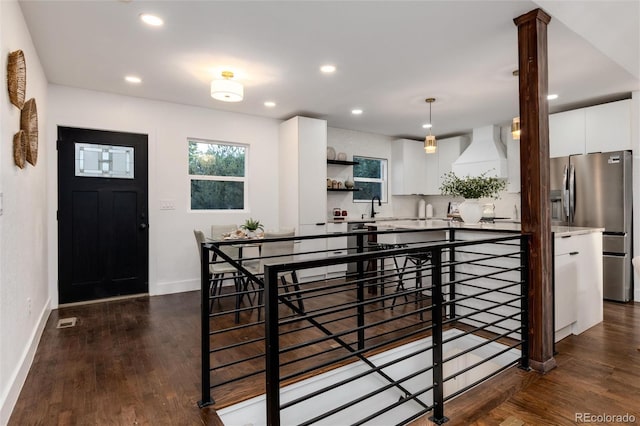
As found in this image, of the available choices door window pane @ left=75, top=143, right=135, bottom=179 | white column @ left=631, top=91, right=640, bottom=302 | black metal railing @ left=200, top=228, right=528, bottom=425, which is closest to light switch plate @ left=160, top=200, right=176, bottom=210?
door window pane @ left=75, top=143, right=135, bottom=179

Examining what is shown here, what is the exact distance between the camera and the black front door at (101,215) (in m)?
4.07

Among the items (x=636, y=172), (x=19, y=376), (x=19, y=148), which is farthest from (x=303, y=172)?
(x=636, y=172)

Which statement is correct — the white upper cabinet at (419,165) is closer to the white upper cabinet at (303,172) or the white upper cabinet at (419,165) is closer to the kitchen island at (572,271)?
the white upper cabinet at (303,172)

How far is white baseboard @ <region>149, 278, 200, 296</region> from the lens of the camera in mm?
4559

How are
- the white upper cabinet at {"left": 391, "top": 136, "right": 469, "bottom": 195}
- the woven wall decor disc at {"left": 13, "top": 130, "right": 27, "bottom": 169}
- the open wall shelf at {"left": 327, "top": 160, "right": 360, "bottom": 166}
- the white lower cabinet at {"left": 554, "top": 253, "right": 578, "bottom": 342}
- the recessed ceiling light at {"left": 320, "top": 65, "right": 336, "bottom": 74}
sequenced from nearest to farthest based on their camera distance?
the woven wall decor disc at {"left": 13, "top": 130, "right": 27, "bottom": 169} → the white lower cabinet at {"left": 554, "top": 253, "right": 578, "bottom": 342} → the recessed ceiling light at {"left": 320, "top": 65, "right": 336, "bottom": 74} → the open wall shelf at {"left": 327, "top": 160, "right": 360, "bottom": 166} → the white upper cabinet at {"left": 391, "top": 136, "right": 469, "bottom": 195}

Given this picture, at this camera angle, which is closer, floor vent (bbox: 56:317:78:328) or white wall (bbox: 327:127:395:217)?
floor vent (bbox: 56:317:78:328)

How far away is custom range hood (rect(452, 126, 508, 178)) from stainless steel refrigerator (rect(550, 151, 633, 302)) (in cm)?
126

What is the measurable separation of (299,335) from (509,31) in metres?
3.02

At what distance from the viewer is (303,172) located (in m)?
5.18

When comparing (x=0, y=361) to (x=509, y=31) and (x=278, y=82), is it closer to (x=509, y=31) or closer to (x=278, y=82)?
(x=278, y=82)

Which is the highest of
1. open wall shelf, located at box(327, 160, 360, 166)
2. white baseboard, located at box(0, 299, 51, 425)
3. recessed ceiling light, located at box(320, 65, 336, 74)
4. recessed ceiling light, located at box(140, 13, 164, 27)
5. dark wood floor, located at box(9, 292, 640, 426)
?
recessed ceiling light, located at box(320, 65, 336, 74)

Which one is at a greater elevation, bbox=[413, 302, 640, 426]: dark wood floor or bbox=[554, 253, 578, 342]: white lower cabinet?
bbox=[554, 253, 578, 342]: white lower cabinet

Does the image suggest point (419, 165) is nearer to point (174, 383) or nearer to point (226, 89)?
point (226, 89)

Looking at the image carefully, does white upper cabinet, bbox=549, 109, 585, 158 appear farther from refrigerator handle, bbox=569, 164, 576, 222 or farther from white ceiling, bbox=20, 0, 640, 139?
refrigerator handle, bbox=569, 164, 576, 222
